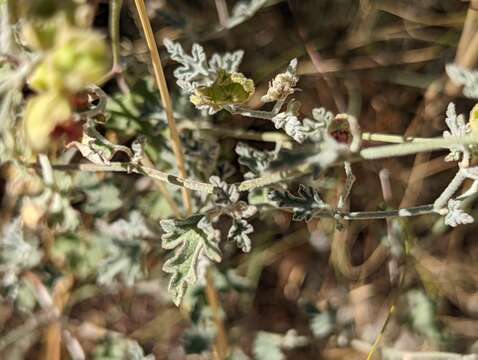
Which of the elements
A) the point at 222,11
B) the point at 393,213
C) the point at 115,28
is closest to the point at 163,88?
the point at 115,28

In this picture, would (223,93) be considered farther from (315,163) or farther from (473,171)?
(473,171)

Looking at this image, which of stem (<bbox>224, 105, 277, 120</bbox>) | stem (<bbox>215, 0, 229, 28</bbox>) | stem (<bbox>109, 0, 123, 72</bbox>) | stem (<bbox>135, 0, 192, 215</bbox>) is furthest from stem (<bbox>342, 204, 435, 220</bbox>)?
stem (<bbox>215, 0, 229, 28</bbox>)

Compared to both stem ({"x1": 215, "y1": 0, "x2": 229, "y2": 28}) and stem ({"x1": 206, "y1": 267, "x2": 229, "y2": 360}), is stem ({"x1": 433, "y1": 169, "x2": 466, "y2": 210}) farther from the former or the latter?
stem ({"x1": 215, "y1": 0, "x2": 229, "y2": 28})

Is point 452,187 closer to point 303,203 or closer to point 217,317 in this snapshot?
point 303,203

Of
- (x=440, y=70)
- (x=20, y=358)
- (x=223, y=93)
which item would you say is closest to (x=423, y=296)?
(x=440, y=70)

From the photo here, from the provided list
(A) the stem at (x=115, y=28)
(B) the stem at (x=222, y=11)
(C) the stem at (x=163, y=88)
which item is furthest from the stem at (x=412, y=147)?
(B) the stem at (x=222, y=11)

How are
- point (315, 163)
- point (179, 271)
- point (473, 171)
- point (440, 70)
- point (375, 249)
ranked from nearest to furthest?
1. point (315, 163)
2. point (473, 171)
3. point (179, 271)
4. point (440, 70)
5. point (375, 249)

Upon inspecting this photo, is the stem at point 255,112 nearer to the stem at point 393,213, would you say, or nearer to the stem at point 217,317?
the stem at point 393,213
